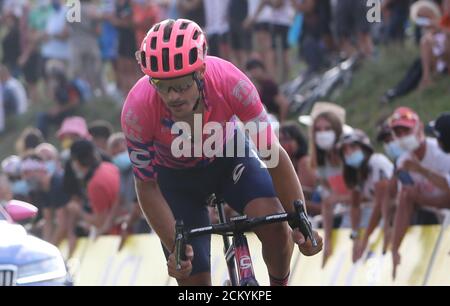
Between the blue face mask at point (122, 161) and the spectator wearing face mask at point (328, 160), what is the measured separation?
3019mm

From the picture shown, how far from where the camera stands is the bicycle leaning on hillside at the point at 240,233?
7.44 metres

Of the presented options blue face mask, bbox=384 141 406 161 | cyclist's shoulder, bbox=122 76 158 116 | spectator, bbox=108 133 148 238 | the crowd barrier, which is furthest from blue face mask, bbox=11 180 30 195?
cyclist's shoulder, bbox=122 76 158 116

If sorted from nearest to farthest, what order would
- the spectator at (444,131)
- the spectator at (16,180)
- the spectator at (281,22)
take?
the spectator at (444,131) → the spectator at (281,22) → the spectator at (16,180)

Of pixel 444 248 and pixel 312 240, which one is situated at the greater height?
pixel 312 240

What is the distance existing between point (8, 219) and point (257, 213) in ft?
7.58

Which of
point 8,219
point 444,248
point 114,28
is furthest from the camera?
point 114,28

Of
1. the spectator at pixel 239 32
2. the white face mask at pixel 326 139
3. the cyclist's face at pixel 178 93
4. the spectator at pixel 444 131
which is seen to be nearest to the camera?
the cyclist's face at pixel 178 93

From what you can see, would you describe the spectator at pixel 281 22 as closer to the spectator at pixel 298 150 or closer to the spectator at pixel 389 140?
A: the spectator at pixel 298 150

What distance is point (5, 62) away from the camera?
22.3 meters

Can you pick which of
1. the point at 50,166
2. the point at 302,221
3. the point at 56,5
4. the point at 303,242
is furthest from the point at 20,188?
the point at 302,221

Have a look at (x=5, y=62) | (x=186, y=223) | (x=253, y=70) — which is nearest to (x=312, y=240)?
(x=186, y=223)

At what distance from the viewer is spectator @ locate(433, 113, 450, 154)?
10.9 meters

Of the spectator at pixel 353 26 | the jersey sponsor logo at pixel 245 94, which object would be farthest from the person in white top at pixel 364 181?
the jersey sponsor logo at pixel 245 94
